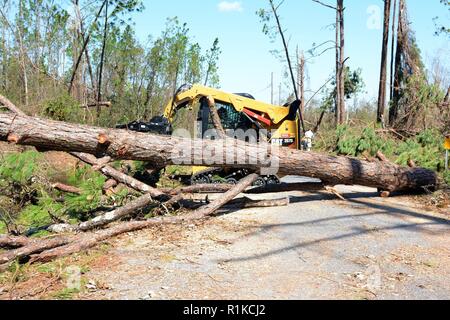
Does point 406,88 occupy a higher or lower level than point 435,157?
higher

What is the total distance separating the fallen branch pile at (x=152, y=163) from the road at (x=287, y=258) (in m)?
0.35

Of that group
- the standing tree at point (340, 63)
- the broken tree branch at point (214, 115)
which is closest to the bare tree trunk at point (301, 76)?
the standing tree at point (340, 63)

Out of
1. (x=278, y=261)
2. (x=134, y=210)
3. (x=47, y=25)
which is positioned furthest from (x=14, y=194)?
(x=47, y=25)

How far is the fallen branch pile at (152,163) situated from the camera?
4.84 meters

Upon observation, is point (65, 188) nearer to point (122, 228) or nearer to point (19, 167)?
point (19, 167)

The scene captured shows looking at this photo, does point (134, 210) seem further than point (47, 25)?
No

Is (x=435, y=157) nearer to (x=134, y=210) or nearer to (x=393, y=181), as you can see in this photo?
(x=393, y=181)

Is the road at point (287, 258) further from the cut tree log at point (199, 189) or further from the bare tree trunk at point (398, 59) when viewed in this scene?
the bare tree trunk at point (398, 59)

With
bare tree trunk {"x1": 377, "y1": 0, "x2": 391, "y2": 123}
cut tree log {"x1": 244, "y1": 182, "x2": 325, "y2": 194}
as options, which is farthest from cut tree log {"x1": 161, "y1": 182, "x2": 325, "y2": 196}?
bare tree trunk {"x1": 377, "y1": 0, "x2": 391, "y2": 123}

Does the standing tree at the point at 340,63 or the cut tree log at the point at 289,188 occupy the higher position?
the standing tree at the point at 340,63

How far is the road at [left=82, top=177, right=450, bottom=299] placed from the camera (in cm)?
376

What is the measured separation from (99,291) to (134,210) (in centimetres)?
244

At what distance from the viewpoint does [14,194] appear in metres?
7.92
